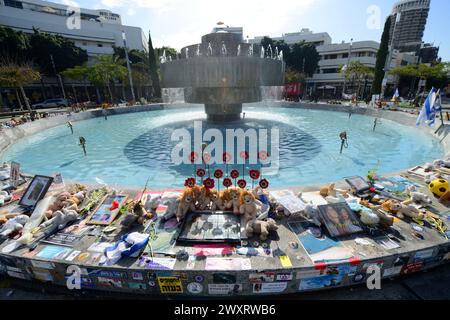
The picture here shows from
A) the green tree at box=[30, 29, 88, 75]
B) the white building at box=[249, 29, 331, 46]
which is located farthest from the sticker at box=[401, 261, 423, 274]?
the white building at box=[249, 29, 331, 46]

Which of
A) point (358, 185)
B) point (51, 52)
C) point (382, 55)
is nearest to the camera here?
point (358, 185)

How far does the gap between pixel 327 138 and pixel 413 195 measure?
12.0 m

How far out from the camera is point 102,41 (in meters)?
55.9

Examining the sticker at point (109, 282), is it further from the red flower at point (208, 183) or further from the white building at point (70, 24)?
the white building at point (70, 24)

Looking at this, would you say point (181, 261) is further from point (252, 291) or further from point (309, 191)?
point (309, 191)

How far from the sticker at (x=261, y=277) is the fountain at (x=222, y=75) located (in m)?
15.6

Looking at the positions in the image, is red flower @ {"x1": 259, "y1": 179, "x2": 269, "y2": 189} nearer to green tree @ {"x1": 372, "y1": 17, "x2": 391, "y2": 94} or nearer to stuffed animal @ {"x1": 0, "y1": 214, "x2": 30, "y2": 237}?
stuffed animal @ {"x1": 0, "y1": 214, "x2": 30, "y2": 237}

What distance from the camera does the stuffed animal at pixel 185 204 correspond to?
549 centimetres

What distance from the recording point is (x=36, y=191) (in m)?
6.09

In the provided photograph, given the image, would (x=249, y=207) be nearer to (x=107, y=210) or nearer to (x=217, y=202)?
(x=217, y=202)

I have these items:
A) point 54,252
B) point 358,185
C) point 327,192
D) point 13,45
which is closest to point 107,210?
point 54,252

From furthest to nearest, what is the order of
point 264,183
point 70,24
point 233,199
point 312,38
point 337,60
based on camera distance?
point 312,38 < point 337,60 < point 70,24 < point 233,199 < point 264,183

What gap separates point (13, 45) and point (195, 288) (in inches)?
2129

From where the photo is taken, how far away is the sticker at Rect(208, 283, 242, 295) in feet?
13.2
